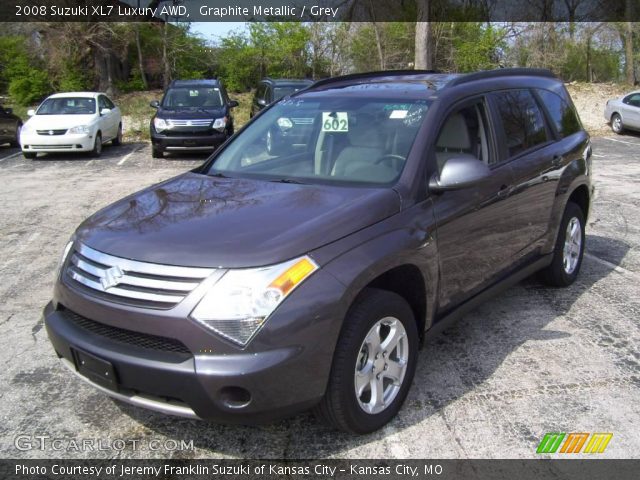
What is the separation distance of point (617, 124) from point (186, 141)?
44.1 ft

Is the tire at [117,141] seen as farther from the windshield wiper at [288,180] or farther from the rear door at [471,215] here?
the rear door at [471,215]

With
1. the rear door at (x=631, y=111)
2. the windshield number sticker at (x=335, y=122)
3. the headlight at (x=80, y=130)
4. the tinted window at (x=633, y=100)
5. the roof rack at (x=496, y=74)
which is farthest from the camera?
the tinted window at (x=633, y=100)

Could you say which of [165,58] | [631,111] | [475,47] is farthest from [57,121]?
[475,47]

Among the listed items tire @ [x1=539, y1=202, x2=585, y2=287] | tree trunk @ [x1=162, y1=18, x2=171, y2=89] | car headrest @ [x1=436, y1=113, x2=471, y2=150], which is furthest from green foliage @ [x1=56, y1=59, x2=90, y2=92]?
car headrest @ [x1=436, y1=113, x2=471, y2=150]

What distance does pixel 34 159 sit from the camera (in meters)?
14.4

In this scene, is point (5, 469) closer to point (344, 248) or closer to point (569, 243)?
point (344, 248)

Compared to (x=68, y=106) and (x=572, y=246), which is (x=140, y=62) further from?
(x=572, y=246)

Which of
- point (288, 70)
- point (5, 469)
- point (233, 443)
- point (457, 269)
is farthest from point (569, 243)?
point (288, 70)

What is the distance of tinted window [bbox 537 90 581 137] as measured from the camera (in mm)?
5000

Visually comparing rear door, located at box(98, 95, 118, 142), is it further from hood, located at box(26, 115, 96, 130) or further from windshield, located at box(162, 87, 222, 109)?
windshield, located at box(162, 87, 222, 109)

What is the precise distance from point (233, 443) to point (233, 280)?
1006 mm

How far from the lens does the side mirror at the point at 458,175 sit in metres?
3.39

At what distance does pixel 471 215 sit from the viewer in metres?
3.75

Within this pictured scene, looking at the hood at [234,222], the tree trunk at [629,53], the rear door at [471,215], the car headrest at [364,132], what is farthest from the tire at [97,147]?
the tree trunk at [629,53]
